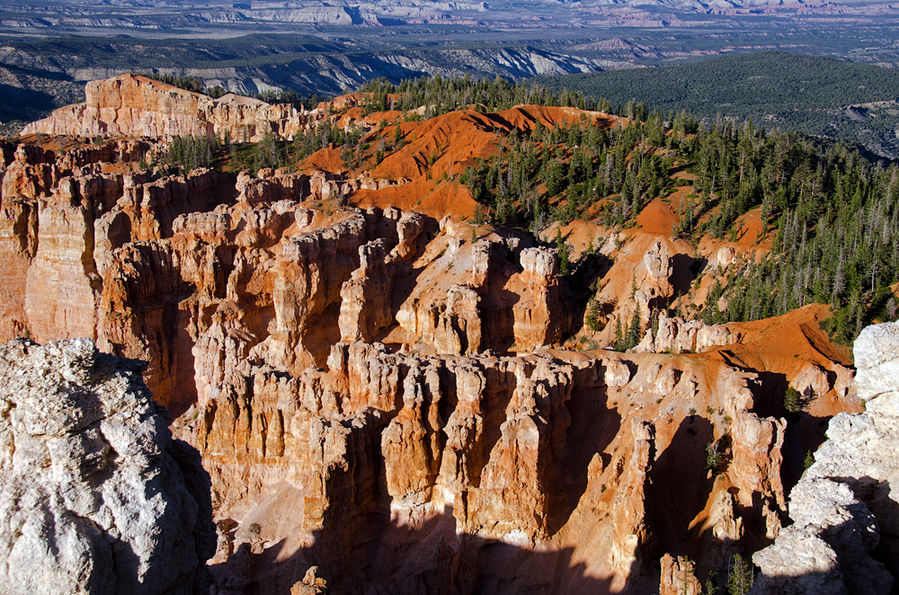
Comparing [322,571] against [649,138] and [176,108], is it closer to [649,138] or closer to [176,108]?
[649,138]

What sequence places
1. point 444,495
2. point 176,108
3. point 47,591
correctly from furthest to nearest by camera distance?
point 176,108 → point 444,495 → point 47,591

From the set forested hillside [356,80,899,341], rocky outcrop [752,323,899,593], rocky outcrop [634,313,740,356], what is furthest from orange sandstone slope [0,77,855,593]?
rocky outcrop [752,323,899,593]

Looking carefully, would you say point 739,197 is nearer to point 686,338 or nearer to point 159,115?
point 686,338

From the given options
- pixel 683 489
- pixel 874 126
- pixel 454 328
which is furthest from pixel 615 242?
pixel 874 126

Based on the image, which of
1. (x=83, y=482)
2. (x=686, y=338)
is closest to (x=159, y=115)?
(x=686, y=338)

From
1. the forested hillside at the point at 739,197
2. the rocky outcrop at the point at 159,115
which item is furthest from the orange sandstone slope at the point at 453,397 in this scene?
the rocky outcrop at the point at 159,115
